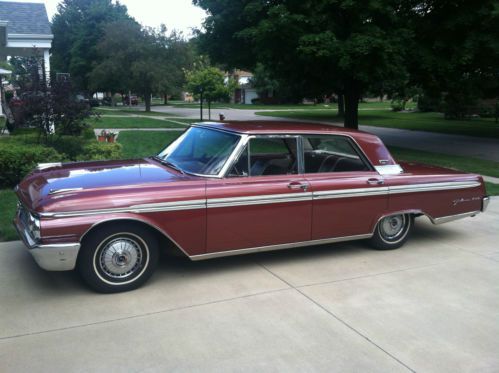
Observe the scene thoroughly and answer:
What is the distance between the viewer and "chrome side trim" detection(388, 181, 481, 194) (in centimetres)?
570

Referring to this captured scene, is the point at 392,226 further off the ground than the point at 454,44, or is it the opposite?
the point at 454,44

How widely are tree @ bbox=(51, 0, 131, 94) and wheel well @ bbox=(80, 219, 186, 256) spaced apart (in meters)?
50.7

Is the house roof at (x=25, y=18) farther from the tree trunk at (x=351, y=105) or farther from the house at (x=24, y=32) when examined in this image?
the tree trunk at (x=351, y=105)

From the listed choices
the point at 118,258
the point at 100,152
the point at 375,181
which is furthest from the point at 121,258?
the point at 100,152

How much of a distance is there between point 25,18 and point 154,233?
65.6 ft

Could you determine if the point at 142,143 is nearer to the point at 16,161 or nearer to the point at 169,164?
the point at 16,161

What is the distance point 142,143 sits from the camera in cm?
1564

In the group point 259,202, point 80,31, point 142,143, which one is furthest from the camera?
point 80,31

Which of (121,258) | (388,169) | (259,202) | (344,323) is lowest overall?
(344,323)

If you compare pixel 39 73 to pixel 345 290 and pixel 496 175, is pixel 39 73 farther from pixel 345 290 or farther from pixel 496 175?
pixel 496 175

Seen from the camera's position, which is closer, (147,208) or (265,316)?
(265,316)

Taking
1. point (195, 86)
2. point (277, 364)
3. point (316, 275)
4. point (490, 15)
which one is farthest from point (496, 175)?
point (195, 86)

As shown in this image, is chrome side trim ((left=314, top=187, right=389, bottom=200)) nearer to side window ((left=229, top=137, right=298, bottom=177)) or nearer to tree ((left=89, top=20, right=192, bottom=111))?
side window ((left=229, top=137, right=298, bottom=177))

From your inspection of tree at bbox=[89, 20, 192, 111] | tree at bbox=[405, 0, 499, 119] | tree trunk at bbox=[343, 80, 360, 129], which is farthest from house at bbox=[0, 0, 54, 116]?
tree at bbox=[89, 20, 192, 111]
